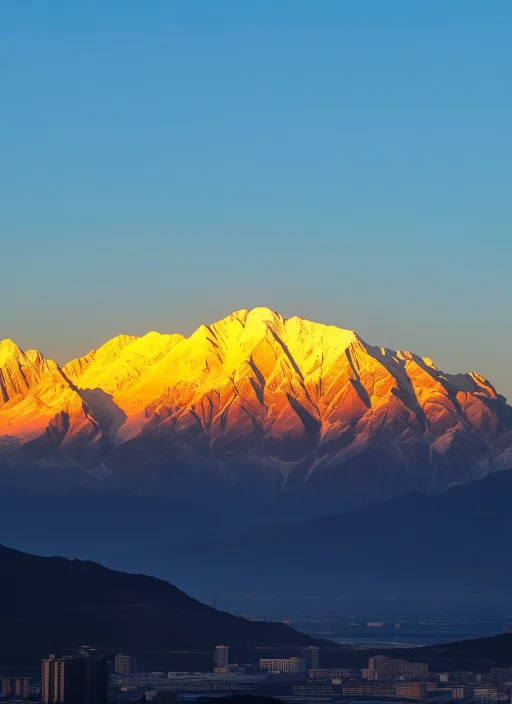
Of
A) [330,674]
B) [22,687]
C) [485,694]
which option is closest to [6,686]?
[22,687]

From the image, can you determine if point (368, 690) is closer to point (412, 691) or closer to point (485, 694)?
point (412, 691)

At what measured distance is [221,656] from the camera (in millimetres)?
183125

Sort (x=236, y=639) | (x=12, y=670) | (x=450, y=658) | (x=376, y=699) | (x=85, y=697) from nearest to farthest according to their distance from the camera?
(x=85, y=697) < (x=376, y=699) < (x=12, y=670) < (x=450, y=658) < (x=236, y=639)

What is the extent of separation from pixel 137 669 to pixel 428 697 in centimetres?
2707

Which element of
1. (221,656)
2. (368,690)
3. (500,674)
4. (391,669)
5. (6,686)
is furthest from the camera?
(221,656)

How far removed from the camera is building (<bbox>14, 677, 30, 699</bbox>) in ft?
477

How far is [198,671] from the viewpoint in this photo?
176 meters

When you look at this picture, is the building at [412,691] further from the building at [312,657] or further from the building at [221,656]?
the building at [221,656]

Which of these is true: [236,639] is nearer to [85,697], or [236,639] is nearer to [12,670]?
[12,670]

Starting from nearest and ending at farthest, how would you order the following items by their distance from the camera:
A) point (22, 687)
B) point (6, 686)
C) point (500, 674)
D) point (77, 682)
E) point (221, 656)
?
point (77, 682)
point (22, 687)
point (6, 686)
point (500, 674)
point (221, 656)

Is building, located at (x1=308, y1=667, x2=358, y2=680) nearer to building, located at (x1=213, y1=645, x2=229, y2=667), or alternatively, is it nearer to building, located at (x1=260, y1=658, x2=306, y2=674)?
Answer: building, located at (x1=260, y1=658, x2=306, y2=674)

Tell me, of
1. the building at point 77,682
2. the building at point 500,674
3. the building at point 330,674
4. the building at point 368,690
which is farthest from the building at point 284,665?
the building at point 77,682

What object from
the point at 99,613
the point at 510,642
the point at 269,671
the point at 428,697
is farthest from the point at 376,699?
the point at 99,613

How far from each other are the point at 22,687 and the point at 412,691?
23.1 meters
